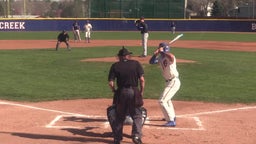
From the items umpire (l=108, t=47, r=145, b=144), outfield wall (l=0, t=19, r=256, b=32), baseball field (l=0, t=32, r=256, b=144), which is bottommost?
baseball field (l=0, t=32, r=256, b=144)

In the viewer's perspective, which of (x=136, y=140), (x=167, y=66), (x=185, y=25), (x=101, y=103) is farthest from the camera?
(x=185, y=25)

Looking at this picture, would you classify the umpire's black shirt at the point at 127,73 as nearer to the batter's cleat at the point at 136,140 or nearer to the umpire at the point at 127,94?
the umpire at the point at 127,94

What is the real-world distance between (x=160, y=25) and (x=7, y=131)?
175 ft

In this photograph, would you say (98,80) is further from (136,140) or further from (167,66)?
(136,140)

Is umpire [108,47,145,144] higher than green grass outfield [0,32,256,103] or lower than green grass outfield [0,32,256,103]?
higher

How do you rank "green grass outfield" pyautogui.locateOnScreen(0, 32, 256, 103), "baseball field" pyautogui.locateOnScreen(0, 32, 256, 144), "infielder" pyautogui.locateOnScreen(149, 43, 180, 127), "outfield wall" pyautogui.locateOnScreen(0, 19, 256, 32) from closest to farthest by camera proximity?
"baseball field" pyautogui.locateOnScreen(0, 32, 256, 144)
"infielder" pyautogui.locateOnScreen(149, 43, 180, 127)
"green grass outfield" pyautogui.locateOnScreen(0, 32, 256, 103)
"outfield wall" pyautogui.locateOnScreen(0, 19, 256, 32)

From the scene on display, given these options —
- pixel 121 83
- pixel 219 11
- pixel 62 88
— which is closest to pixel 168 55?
pixel 121 83

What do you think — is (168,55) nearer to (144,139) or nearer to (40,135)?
(144,139)

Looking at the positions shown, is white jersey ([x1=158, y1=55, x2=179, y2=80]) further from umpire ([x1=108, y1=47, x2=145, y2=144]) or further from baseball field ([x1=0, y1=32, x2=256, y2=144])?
umpire ([x1=108, y1=47, x2=145, y2=144])

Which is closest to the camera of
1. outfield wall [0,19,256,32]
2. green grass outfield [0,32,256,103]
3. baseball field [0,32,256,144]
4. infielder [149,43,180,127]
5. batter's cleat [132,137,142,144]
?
batter's cleat [132,137,142,144]

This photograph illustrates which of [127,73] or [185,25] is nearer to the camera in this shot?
[127,73]

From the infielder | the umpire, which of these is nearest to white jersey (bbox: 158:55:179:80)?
the infielder

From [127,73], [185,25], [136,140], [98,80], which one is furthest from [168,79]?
[185,25]

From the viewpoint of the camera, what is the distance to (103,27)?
60.5 m
